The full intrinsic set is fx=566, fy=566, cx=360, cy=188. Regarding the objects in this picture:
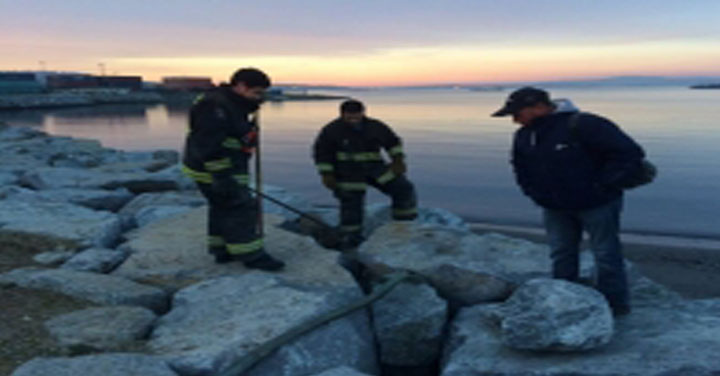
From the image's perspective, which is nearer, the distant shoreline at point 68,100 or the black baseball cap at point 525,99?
the black baseball cap at point 525,99

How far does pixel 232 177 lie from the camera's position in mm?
4395

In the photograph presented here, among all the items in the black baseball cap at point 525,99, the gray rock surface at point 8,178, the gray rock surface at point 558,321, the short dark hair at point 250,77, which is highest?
the short dark hair at point 250,77

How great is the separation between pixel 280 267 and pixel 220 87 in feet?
4.87

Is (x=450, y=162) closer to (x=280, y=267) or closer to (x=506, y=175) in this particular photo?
(x=506, y=175)

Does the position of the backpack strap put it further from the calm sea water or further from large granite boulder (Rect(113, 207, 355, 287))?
the calm sea water

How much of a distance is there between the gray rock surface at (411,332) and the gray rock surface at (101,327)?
155 cm

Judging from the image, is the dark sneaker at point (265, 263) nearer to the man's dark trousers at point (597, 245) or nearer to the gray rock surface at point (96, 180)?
the man's dark trousers at point (597, 245)

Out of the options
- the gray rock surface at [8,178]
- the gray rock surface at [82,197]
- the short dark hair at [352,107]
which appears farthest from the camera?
the gray rock surface at [8,178]

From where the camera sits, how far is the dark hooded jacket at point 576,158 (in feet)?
10.7

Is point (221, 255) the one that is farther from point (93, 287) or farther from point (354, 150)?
point (354, 150)

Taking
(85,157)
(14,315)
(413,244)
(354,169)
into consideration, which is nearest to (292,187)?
(85,157)

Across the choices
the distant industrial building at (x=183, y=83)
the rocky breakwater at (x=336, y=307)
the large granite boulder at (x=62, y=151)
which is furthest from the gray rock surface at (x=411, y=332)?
the distant industrial building at (x=183, y=83)

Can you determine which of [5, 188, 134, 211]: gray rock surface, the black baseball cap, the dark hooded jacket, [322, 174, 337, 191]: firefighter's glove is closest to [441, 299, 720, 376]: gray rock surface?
the dark hooded jacket

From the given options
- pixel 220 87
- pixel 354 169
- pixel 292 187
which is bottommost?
pixel 292 187
